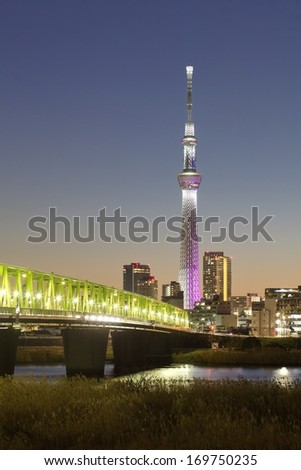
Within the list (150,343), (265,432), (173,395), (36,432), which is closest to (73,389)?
(173,395)

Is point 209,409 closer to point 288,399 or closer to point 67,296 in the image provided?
point 288,399

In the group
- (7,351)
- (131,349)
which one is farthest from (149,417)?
(131,349)

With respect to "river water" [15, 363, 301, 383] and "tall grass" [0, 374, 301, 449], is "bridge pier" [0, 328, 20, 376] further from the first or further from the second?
"tall grass" [0, 374, 301, 449]

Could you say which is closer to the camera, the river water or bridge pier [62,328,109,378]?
the river water

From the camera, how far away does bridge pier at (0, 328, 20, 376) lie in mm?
81625

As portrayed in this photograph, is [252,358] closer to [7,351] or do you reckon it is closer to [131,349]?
[131,349]

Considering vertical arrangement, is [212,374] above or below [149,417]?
below

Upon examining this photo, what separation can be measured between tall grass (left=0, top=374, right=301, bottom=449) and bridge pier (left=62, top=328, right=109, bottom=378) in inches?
2444

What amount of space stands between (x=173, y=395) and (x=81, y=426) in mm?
6538

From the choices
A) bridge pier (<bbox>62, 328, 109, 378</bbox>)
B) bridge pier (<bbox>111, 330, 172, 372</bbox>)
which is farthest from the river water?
bridge pier (<bbox>111, 330, 172, 372</bbox>)

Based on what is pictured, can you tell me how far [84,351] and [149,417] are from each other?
72.6 metres

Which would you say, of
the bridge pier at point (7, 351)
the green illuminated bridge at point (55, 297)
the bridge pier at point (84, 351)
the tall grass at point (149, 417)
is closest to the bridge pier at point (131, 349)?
the green illuminated bridge at point (55, 297)

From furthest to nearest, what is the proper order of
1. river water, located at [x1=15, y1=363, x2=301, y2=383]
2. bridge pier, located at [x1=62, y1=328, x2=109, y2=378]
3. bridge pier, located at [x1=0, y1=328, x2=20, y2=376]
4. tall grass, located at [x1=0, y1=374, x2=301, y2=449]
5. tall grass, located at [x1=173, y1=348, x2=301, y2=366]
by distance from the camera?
tall grass, located at [x1=173, y1=348, x2=301, y2=366] → bridge pier, located at [x1=62, y1=328, x2=109, y2=378] → river water, located at [x1=15, y1=363, x2=301, y2=383] → bridge pier, located at [x1=0, y1=328, x2=20, y2=376] → tall grass, located at [x1=0, y1=374, x2=301, y2=449]

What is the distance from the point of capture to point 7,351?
270 ft
